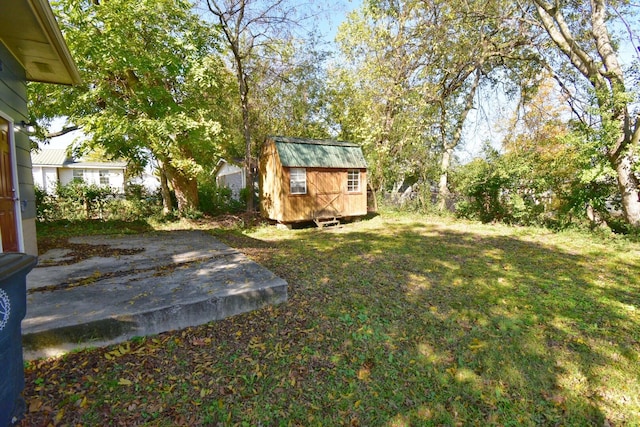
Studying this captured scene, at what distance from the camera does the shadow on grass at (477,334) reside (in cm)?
224

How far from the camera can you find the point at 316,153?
10.6 m

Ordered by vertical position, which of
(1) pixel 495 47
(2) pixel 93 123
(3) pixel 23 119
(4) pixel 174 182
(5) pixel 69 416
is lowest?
(5) pixel 69 416

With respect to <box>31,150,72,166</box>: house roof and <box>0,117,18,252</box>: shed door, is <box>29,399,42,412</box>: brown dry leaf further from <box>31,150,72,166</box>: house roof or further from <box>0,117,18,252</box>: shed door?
<box>31,150,72,166</box>: house roof

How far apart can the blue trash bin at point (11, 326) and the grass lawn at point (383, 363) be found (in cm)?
30

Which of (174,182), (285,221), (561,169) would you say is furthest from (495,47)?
(174,182)

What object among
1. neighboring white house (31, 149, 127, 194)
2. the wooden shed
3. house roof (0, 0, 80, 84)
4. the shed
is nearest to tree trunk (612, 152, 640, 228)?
the wooden shed

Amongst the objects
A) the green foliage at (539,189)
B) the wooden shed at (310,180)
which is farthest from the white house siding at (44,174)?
the green foliage at (539,189)

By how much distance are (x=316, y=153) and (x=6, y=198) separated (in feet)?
26.2

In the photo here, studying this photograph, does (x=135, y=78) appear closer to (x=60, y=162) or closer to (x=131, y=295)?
(x=131, y=295)

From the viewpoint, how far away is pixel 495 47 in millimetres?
10516

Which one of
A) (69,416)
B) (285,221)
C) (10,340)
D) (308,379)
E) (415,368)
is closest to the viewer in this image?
(10,340)

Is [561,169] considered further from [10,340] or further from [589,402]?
[10,340]

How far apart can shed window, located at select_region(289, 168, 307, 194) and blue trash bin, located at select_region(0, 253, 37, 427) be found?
825cm

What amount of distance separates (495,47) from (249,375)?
501 inches
